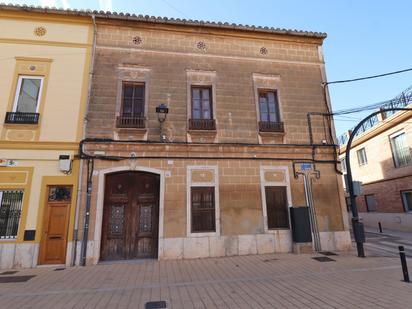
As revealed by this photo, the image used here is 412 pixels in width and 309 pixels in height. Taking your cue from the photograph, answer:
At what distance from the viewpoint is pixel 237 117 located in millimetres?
9430

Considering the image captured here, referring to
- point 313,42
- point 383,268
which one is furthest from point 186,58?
point 383,268

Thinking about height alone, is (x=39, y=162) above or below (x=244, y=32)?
below

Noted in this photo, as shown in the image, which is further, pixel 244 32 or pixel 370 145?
pixel 370 145

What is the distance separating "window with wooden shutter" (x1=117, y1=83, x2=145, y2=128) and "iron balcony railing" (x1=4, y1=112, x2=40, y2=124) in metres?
2.82

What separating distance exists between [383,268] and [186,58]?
9.63 meters

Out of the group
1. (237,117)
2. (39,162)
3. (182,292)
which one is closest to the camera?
(182,292)

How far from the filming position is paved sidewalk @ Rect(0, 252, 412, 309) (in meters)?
4.42

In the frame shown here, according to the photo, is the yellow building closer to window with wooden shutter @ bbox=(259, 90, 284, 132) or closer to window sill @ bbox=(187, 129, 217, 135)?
window sill @ bbox=(187, 129, 217, 135)

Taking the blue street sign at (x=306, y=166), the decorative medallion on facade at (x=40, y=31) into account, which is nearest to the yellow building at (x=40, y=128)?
the decorative medallion on facade at (x=40, y=31)

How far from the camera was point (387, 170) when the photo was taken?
629 inches

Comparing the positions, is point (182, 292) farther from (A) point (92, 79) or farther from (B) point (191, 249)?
(A) point (92, 79)

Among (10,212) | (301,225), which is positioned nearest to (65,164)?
(10,212)

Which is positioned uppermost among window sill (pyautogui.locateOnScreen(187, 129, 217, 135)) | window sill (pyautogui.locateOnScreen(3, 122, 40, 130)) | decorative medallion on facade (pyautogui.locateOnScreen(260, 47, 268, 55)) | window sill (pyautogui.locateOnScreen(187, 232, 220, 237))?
decorative medallion on facade (pyautogui.locateOnScreen(260, 47, 268, 55))

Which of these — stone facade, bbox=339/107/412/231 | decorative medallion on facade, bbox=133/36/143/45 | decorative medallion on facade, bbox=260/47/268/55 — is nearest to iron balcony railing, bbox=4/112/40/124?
decorative medallion on facade, bbox=133/36/143/45
